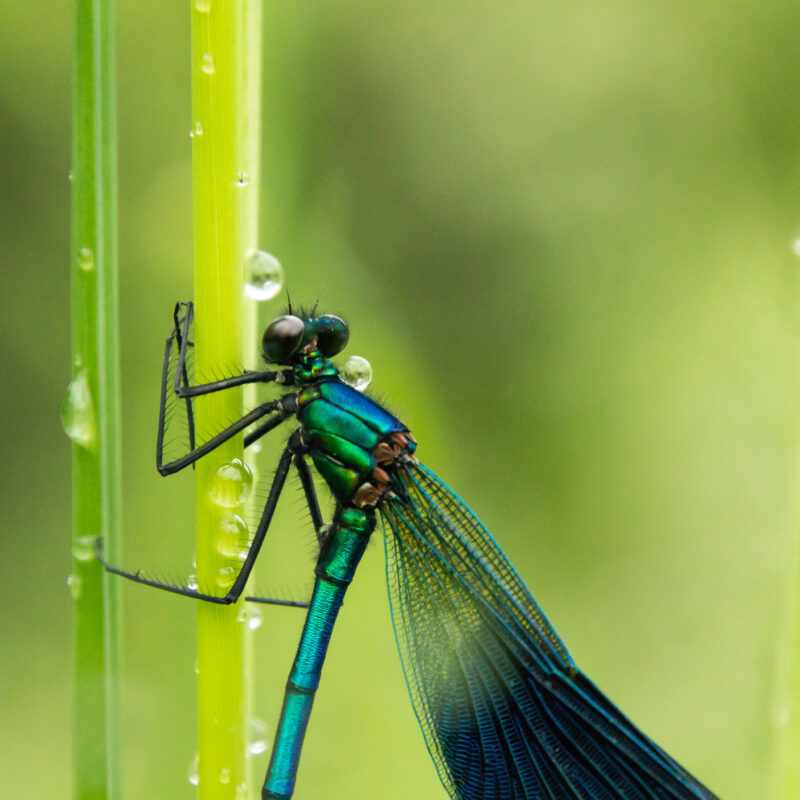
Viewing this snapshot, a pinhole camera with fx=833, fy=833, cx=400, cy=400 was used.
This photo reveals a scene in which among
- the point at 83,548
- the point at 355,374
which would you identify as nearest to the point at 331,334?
the point at 355,374

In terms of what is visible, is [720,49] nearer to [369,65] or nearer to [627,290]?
[627,290]

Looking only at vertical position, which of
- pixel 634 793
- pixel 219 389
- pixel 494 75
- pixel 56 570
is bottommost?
pixel 634 793

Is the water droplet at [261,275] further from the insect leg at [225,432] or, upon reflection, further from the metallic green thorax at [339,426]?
the metallic green thorax at [339,426]

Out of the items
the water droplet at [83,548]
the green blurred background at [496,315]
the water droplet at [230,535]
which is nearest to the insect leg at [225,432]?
the water droplet at [230,535]

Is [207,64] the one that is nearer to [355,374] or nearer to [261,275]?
[261,275]

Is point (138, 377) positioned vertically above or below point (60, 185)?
below

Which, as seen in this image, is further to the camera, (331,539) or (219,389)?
(331,539)

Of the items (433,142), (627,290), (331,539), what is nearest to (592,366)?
(627,290)
